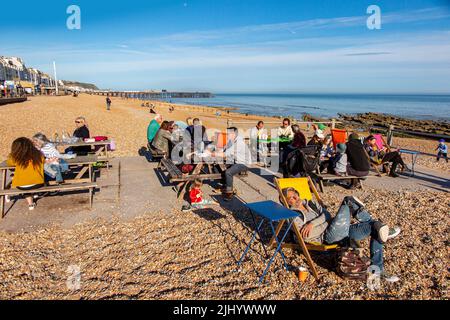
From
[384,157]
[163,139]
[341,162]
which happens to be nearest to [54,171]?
[163,139]

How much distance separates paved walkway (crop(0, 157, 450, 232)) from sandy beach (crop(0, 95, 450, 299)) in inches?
6.5

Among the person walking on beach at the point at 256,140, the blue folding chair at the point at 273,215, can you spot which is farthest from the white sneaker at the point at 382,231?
the person walking on beach at the point at 256,140

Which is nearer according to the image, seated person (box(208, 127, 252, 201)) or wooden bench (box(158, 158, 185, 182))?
wooden bench (box(158, 158, 185, 182))

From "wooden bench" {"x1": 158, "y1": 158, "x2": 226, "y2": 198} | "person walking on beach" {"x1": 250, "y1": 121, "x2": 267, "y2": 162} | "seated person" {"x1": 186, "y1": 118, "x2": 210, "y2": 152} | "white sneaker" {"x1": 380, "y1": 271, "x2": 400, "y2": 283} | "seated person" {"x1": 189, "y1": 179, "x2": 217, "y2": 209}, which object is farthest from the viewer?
"person walking on beach" {"x1": 250, "y1": 121, "x2": 267, "y2": 162}

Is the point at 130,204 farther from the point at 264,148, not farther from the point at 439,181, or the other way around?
the point at 439,181

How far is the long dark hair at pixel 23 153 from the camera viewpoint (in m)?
5.02

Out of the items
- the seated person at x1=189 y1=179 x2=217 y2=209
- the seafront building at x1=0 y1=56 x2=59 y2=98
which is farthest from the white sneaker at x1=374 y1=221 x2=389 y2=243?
the seafront building at x1=0 y1=56 x2=59 y2=98

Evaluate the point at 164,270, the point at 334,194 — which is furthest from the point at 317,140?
the point at 164,270

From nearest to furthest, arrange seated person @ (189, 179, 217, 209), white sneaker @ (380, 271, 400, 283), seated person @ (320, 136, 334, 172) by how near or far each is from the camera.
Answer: white sneaker @ (380, 271, 400, 283) → seated person @ (189, 179, 217, 209) → seated person @ (320, 136, 334, 172)

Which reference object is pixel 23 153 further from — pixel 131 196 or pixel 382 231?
pixel 382 231

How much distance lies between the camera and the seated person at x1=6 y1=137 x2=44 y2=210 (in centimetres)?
505

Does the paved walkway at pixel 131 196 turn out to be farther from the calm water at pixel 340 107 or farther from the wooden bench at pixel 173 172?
the calm water at pixel 340 107

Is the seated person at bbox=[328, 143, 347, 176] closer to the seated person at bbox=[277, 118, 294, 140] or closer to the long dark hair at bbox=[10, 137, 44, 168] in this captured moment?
the seated person at bbox=[277, 118, 294, 140]

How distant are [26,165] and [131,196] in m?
1.91
